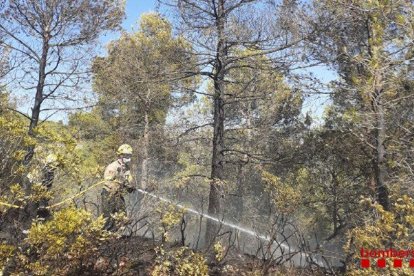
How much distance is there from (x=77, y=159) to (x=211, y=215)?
5323mm

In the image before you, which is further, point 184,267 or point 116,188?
point 116,188

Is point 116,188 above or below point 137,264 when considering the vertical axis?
above

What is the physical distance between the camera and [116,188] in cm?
489

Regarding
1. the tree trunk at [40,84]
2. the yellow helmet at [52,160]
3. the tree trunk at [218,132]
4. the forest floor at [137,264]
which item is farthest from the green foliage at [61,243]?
the tree trunk at [40,84]

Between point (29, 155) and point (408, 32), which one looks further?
point (408, 32)

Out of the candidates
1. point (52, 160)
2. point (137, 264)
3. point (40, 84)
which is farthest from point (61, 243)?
point (40, 84)

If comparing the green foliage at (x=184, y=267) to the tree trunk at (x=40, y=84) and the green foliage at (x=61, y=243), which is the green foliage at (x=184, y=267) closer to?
the green foliage at (x=61, y=243)

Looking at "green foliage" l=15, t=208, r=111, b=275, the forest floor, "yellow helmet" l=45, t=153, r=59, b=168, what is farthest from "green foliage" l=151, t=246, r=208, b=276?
"yellow helmet" l=45, t=153, r=59, b=168

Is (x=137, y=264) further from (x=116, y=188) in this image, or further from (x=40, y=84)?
(x=40, y=84)

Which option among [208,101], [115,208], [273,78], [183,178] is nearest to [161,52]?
[273,78]

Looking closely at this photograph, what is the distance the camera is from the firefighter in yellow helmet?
15.5 ft

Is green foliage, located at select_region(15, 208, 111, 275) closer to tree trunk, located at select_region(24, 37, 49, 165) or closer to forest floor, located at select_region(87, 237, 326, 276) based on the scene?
forest floor, located at select_region(87, 237, 326, 276)

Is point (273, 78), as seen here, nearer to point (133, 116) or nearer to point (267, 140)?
point (267, 140)

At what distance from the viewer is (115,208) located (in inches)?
199
